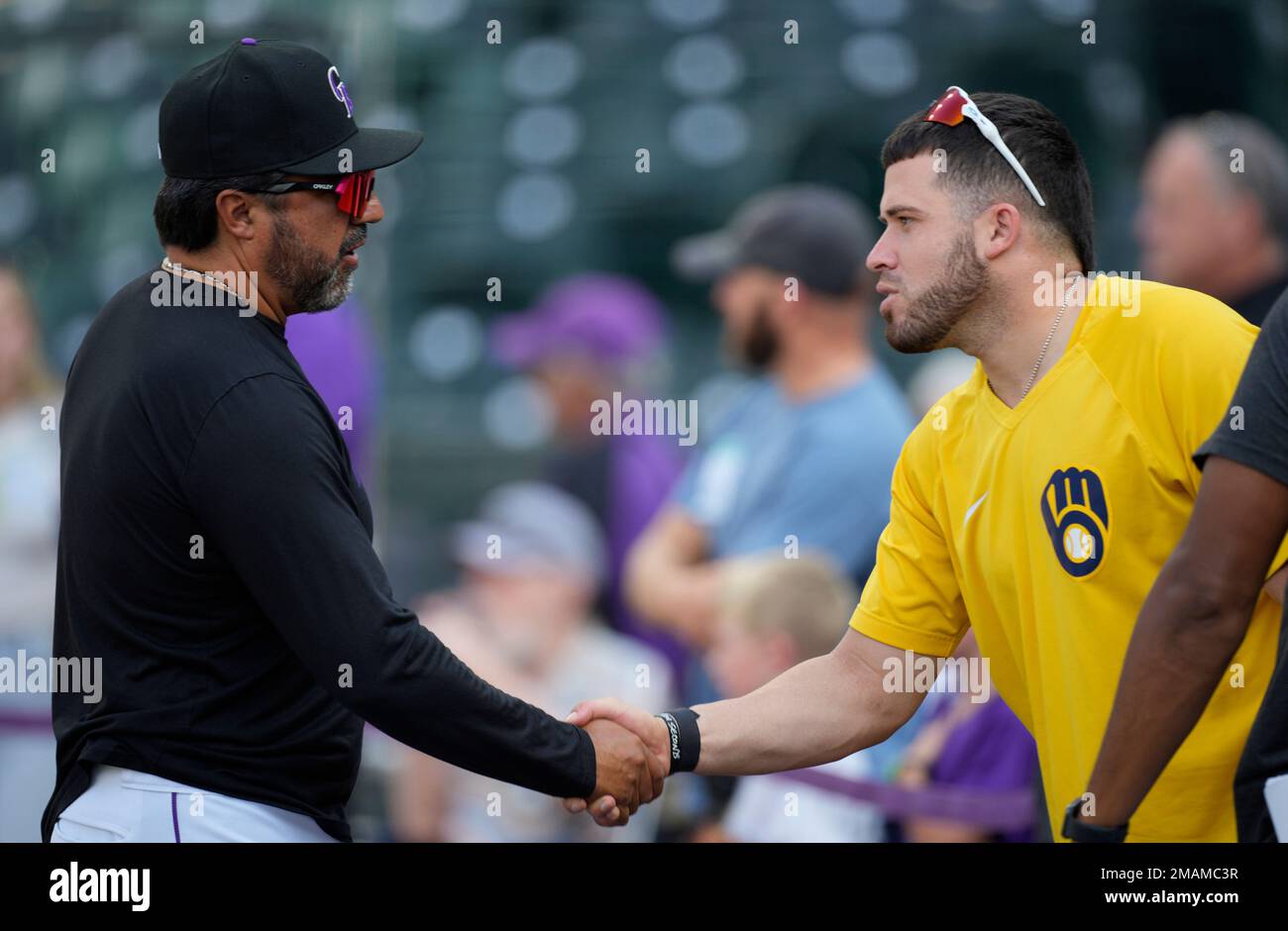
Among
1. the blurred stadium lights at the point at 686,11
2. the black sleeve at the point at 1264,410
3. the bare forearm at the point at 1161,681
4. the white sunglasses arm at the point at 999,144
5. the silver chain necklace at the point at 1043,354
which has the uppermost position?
the blurred stadium lights at the point at 686,11

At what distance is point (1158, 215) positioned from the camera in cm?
529

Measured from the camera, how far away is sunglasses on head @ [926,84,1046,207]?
3.13 m

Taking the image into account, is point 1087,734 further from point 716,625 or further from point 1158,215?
point 1158,215

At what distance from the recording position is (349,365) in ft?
18.1

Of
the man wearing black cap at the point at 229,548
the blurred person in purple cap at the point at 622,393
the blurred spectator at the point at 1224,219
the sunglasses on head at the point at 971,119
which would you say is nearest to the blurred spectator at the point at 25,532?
the blurred person in purple cap at the point at 622,393

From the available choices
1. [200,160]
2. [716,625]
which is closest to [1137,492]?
[200,160]

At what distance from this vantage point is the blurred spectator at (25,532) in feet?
18.5

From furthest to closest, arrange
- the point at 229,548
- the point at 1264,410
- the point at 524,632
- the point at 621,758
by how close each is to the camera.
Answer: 1. the point at 524,632
2. the point at 621,758
3. the point at 229,548
4. the point at 1264,410

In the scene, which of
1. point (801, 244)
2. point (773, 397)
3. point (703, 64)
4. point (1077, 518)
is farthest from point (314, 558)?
point (703, 64)

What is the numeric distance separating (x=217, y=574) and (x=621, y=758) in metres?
0.93

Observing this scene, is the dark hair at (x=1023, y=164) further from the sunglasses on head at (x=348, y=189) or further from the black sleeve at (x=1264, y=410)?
the sunglasses on head at (x=348, y=189)

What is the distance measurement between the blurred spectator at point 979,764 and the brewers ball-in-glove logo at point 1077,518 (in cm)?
186

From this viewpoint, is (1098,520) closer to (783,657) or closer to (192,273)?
(192,273)
